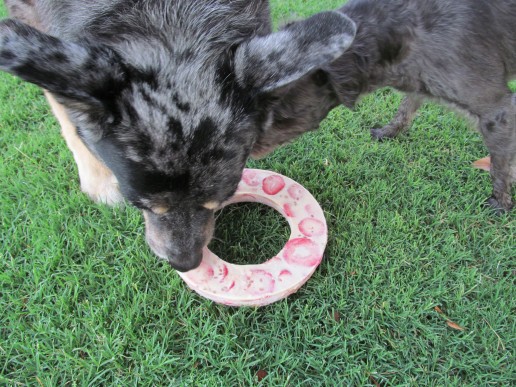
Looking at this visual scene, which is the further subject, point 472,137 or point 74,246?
point 472,137

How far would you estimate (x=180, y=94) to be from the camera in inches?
73.2

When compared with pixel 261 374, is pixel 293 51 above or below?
above

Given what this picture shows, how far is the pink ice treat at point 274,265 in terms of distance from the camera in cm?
234

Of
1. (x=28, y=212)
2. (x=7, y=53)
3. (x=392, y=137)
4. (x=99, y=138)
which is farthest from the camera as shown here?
(x=392, y=137)

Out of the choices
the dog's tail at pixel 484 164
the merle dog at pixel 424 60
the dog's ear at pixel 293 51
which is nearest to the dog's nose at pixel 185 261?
the merle dog at pixel 424 60

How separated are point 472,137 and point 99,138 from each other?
10.4 ft

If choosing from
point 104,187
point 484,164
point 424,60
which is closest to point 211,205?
point 104,187

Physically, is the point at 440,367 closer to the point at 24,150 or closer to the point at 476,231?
the point at 476,231

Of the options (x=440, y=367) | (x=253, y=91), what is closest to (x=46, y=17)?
(x=253, y=91)

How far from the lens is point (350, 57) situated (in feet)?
8.99

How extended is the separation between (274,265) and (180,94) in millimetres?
1141

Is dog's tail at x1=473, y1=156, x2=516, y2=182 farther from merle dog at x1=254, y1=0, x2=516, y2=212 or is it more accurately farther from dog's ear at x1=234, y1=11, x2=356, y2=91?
dog's ear at x1=234, y1=11, x2=356, y2=91

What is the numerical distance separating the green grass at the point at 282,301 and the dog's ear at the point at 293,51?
4.09 feet

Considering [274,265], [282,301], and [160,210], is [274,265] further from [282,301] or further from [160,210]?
[160,210]
